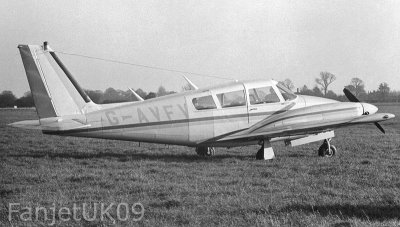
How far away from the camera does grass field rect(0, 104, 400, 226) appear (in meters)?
5.95

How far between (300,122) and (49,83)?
7367mm

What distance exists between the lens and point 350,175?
934cm

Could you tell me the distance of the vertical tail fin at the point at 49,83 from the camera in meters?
11.1

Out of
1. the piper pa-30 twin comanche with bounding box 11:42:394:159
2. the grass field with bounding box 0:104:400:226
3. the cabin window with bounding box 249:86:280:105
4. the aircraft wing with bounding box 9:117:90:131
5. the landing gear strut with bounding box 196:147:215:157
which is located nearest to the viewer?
the grass field with bounding box 0:104:400:226

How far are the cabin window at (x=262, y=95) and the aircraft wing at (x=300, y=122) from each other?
22.2 inches

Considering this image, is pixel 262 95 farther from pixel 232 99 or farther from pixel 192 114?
pixel 192 114

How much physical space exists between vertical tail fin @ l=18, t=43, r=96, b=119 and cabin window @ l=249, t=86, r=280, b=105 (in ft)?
16.3

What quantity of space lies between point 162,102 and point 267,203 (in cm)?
580

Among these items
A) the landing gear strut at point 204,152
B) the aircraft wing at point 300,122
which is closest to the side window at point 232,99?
the aircraft wing at point 300,122

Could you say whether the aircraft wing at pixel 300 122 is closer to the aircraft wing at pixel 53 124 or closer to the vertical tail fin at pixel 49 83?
the aircraft wing at pixel 53 124

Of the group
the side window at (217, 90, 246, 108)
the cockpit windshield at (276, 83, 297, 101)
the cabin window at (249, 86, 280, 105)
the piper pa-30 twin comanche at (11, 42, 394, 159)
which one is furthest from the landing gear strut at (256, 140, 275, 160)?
the cockpit windshield at (276, 83, 297, 101)

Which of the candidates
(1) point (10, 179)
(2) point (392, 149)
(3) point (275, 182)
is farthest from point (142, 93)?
(2) point (392, 149)

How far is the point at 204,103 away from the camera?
39.4 feet

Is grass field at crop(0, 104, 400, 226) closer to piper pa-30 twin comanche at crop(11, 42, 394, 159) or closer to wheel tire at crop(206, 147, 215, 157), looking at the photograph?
wheel tire at crop(206, 147, 215, 157)
